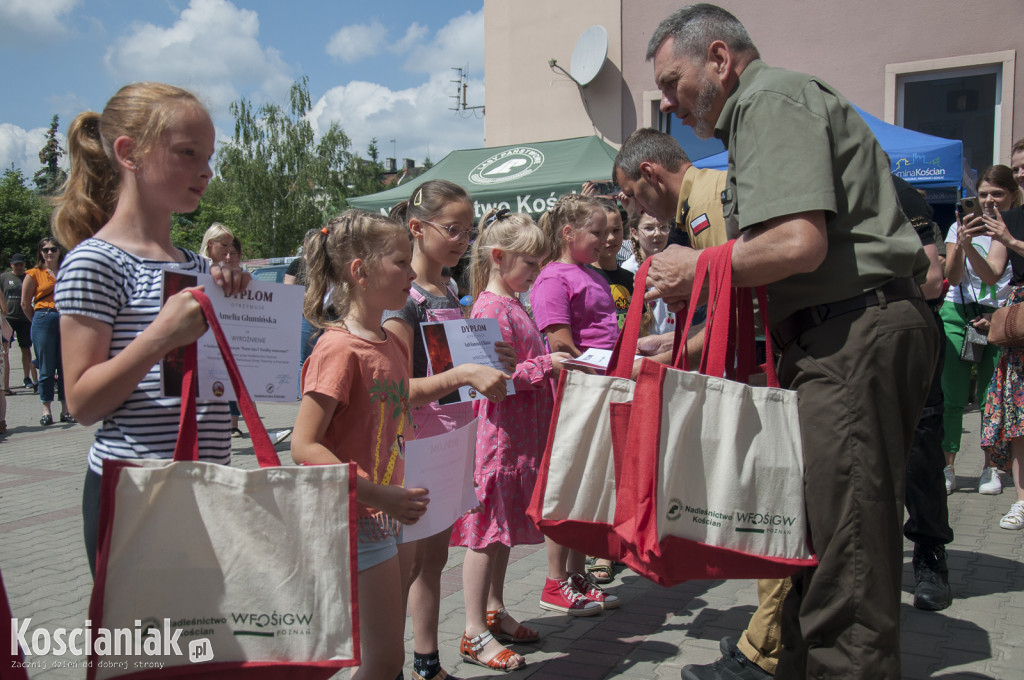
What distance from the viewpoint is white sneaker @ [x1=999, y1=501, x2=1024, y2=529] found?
5.01m

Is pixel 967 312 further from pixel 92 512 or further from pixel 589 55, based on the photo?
pixel 589 55

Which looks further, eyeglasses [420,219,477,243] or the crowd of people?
eyeglasses [420,219,477,243]

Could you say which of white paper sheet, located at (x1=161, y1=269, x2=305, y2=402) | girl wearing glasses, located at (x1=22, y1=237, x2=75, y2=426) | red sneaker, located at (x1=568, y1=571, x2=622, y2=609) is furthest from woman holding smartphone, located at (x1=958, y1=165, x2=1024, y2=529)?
girl wearing glasses, located at (x1=22, y1=237, x2=75, y2=426)

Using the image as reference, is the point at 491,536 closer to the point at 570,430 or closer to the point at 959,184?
the point at 570,430

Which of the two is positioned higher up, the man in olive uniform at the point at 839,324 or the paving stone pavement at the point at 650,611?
the man in olive uniform at the point at 839,324

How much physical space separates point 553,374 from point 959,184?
6183mm

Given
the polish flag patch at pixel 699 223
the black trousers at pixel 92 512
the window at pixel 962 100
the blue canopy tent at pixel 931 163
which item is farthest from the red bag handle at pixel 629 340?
the window at pixel 962 100

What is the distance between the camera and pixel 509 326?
3420mm

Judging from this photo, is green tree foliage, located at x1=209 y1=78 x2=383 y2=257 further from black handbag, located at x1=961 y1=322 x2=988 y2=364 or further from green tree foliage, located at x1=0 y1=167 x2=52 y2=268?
black handbag, located at x1=961 y1=322 x2=988 y2=364

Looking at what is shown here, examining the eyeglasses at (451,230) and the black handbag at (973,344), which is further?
the black handbag at (973,344)

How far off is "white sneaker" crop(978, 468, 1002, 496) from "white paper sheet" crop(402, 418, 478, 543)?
5100 mm

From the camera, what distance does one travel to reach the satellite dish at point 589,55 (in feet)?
43.7

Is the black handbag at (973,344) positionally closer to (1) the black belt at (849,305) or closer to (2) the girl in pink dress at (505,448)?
(2) the girl in pink dress at (505,448)

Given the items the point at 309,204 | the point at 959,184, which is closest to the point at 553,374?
the point at 959,184
